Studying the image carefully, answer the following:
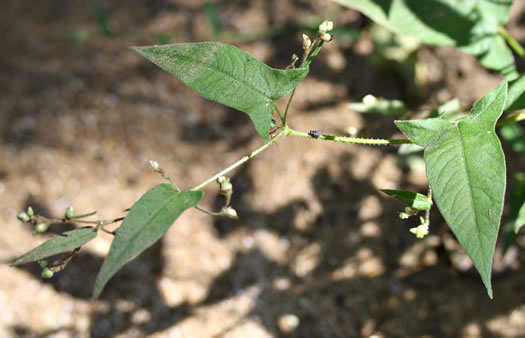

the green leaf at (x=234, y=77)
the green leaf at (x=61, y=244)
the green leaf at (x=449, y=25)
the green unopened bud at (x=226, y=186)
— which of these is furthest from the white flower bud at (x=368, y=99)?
the green leaf at (x=61, y=244)

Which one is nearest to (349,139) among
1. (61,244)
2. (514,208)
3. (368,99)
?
(368,99)

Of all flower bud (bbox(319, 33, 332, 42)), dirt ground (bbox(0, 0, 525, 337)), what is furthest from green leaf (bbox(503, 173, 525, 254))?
flower bud (bbox(319, 33, 332, 42))

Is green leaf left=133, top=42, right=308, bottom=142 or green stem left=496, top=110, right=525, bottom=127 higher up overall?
green leaf left=133, top=42, right=308, bottom=142

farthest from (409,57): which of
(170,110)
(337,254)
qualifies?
(170,110)

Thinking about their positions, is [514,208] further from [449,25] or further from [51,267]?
[51,267]

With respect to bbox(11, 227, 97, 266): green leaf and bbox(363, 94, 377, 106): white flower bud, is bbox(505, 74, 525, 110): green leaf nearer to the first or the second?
bbox(363, 94, 377, 106): white flower bud

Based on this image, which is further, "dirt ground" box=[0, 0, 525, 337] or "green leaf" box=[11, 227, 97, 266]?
"dirt ground" box=[0, 0, 525, 337]
